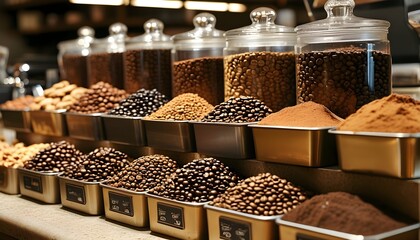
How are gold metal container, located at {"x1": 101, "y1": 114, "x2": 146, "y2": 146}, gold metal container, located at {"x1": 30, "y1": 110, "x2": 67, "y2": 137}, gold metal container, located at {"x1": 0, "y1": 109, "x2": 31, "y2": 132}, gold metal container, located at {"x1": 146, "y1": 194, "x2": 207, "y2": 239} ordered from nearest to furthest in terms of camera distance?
gold metal container, located at {"x1": 146, "y1": 194, "x2": 207, "y2": 239} < gold metal container, located at {"x1": 101, "y1": 114, "x2": 146, "y2": 146} < gold metal container, located at {"x1": 30, "y1": 110, "x2": 67, "y2": 137} < gold metal container, located at {"x1": 0, "y1": 109, "x2": 31, "y2": 132}

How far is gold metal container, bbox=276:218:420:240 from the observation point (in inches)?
39.7

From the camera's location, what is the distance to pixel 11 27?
673cm

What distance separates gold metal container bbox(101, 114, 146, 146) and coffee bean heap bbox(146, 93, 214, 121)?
60 mm

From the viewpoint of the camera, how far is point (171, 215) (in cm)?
138

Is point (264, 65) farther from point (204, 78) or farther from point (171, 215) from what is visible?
point (171, 215)

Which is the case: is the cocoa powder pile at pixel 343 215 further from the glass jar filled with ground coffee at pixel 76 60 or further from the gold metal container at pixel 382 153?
the glass jar filled with ground coffee at pixel 76 60

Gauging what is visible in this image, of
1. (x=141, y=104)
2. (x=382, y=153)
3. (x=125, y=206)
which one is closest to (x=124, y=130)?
(x=141, y=104)

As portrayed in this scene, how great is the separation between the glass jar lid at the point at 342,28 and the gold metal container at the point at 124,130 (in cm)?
57

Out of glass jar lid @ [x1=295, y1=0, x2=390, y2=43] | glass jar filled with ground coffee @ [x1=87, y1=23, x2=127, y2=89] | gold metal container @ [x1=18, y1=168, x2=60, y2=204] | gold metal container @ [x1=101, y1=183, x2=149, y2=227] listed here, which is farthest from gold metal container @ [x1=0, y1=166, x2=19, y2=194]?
glass jar lid @ [x1=295, y1=0, x2=390, y2=43]

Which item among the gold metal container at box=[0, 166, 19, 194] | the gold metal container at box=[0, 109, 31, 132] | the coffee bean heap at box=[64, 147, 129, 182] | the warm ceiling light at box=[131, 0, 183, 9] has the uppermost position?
the warm ceiling light at box=[131, 0, 183, 9]

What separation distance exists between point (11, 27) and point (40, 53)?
1.39 ft

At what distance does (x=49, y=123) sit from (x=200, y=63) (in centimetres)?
73

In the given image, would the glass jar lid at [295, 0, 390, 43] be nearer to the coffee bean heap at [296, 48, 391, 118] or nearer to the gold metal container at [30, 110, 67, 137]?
the coffee bean heap at [296, 48, 391, 118]

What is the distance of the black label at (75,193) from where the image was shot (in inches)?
67.1
